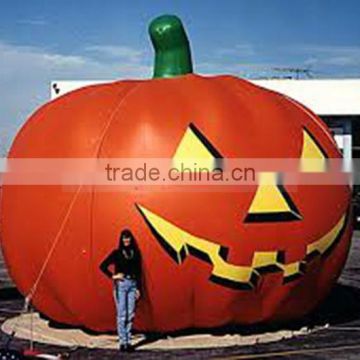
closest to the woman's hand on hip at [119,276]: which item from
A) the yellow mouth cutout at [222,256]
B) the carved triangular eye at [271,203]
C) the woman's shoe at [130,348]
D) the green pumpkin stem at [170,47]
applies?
the yellow mouth cutout at [222,256]

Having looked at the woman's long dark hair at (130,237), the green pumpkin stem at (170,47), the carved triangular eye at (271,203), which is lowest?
the woman's long dark hair at (130,237)

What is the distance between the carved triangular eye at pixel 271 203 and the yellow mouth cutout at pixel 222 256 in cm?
37

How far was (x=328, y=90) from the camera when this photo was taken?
3133 cm

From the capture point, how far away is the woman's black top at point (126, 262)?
8.93 metres

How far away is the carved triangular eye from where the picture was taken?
9.22 metres

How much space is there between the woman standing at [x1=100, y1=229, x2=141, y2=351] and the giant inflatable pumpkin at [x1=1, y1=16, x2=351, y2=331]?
0.38ft

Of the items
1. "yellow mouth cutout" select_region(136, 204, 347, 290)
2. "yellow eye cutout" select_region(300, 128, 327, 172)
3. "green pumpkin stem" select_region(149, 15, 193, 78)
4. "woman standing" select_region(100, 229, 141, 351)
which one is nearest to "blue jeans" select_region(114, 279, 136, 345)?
"woman standing" select_region(100, 229, 141, 351)

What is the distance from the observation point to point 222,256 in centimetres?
910

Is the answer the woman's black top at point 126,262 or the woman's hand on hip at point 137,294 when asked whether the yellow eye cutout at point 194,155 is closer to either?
the woman's black top at point 126,262

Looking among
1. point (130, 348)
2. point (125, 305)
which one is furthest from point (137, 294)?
point (130, 348)

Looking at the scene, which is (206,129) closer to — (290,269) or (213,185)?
(213,185)

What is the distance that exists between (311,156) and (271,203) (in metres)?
0.86

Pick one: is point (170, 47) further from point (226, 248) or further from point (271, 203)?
point (226, 248)

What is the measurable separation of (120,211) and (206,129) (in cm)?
126
